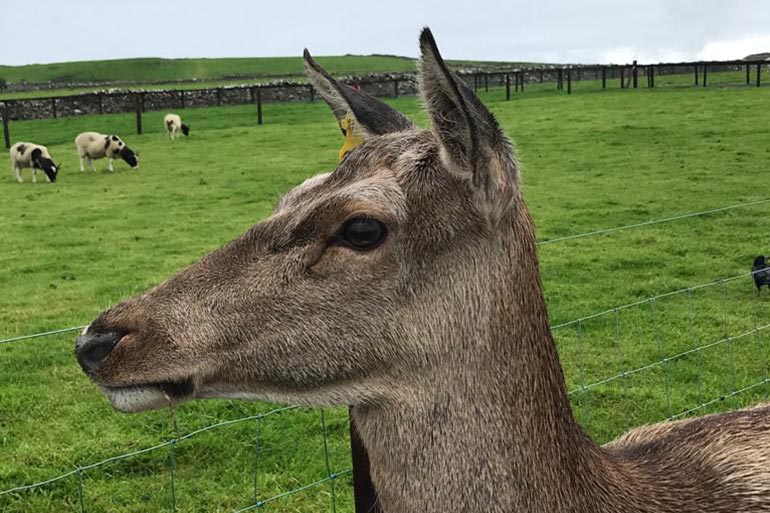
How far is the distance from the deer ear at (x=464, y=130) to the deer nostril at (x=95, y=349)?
1.06m

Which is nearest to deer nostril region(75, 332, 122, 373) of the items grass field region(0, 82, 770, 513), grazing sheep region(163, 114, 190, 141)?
grass field region(0, 82, 770, 513)

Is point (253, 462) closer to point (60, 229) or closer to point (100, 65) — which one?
point (60, 229)

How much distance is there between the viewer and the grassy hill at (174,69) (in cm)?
8619

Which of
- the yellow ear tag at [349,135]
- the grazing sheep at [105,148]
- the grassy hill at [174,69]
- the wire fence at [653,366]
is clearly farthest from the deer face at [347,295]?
the grassy hill at [174,69]

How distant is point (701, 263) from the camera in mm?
11555

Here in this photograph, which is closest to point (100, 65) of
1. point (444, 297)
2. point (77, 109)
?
point (77, 109)

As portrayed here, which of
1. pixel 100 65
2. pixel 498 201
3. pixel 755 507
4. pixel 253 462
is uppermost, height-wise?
pixel 100 65

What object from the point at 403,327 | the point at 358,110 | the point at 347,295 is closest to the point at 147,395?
the point at 347,295

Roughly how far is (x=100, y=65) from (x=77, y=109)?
5739 cm

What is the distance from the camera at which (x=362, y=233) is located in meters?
2.44

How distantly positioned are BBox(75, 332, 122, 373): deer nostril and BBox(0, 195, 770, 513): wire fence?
3.48 metres

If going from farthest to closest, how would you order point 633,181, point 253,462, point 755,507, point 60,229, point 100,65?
point 100,65
point 633,181
point 60,229
point 253,462
point 755,507

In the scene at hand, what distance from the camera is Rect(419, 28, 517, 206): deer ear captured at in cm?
226

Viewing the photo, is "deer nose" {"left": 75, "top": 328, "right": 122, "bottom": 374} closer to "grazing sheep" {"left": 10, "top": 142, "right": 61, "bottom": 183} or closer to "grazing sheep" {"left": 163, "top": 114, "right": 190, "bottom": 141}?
"grazing sheep" {"left": 10, "top": 142, "right": 61, "bottom": 183}
